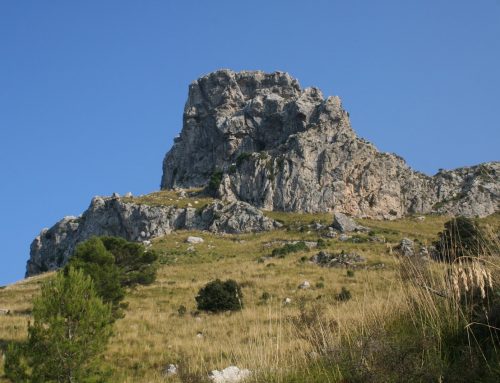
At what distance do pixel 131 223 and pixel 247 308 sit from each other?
55435 millimetres

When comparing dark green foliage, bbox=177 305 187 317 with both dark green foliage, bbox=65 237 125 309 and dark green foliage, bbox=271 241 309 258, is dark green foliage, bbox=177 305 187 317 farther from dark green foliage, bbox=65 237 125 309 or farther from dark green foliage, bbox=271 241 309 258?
dark green foliage, bbox=271 241 309 258

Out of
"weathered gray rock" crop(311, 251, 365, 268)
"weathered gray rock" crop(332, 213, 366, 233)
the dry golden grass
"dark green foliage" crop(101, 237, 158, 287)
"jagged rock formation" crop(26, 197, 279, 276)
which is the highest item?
the dry golden grass

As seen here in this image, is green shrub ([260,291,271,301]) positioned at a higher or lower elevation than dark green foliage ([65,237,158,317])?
lower

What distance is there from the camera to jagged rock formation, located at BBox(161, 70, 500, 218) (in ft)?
232

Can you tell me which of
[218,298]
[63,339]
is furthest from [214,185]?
[63,339]

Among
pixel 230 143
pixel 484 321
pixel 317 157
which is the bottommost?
pixel 484 321

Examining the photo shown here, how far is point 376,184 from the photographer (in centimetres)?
7281

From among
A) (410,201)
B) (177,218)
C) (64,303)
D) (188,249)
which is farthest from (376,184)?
(64,303)

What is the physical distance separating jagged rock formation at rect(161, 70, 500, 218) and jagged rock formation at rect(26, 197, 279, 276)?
8.46 meters

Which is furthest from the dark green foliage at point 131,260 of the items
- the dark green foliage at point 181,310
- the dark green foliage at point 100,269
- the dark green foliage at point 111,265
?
the dark green foliage at point 181,310

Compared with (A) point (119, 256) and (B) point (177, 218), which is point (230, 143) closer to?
(B) point (177, 218)

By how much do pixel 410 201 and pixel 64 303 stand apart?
69415 millimetres

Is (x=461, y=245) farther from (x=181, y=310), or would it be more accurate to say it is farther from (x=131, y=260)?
(x=131, y=260)

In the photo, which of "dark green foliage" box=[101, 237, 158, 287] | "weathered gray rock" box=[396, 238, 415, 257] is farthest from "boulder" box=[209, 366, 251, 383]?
→ "dark green foliage" box=[101, 237, 158, 287]
